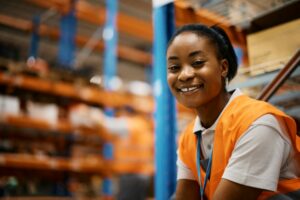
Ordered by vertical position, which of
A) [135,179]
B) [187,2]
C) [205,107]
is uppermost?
[187,2]

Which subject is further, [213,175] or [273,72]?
[273,72]

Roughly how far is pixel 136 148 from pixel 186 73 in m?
6.28

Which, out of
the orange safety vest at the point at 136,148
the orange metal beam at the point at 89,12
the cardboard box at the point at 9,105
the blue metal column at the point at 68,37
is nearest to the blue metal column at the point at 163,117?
the cardboard box at the point at 9,105

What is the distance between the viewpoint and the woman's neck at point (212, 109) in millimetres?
1609

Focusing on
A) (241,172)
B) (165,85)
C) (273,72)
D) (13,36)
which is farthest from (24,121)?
(13,36)

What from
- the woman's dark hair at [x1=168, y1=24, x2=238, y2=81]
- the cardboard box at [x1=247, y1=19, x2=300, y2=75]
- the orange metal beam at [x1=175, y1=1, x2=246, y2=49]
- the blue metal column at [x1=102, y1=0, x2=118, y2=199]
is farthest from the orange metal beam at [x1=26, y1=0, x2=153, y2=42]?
the woman's dark hair at [x1=168, y1=24, x2=238, y2=81]

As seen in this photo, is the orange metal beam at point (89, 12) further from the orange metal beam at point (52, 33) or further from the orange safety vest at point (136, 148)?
the orange safety vest at point (136, 148)

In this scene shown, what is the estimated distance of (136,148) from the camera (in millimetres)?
7688

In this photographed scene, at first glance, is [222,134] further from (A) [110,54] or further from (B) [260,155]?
(A) [110,54]

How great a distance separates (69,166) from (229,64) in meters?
4.40

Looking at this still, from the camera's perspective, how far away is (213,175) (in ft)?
4.92

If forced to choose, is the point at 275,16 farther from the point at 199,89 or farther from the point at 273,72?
the point at 199,89

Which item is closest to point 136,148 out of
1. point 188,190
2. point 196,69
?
point 188,190

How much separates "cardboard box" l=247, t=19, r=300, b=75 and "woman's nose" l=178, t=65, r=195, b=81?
1100mm
